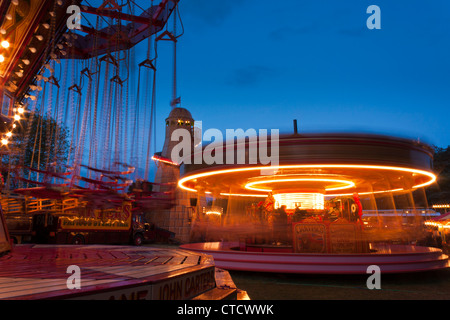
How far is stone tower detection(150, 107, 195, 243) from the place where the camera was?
26.3 m

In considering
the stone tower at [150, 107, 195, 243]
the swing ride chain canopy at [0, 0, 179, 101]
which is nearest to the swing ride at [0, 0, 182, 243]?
the swing ride chain canopy at [0, 0, 179, 101]

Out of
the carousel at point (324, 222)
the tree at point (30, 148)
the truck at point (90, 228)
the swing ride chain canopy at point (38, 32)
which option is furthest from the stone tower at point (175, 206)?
the carousel at point (324, 222)

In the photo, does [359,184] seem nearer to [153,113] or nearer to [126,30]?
[153,113]

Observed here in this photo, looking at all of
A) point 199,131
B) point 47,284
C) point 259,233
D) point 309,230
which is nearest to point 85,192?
point 259,233

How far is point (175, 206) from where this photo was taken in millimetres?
23516

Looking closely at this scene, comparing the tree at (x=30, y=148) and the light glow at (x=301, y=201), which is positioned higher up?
the tree at (x=30, y=148)

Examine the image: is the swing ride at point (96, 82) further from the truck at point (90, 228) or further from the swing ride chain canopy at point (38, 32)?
the truck at point (90, 228)

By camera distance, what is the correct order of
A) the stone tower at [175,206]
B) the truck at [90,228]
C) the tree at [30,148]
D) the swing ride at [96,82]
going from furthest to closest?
the stone tower at [175,206] < the truck at [90,228] < the tree at [30,148] < the swing ride at [96,82]

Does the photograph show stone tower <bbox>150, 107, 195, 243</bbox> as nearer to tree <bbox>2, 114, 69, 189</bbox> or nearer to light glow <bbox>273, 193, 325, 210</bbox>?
tree <bbox>2, 114, 69, 189</bbox>

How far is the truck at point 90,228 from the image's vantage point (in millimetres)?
16062

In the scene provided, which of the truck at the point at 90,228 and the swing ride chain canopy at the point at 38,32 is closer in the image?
the swing ride chain canopy at the point at 38,32

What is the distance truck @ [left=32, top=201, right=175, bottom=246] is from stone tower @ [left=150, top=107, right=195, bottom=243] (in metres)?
3.55

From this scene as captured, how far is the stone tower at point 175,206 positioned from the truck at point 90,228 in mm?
3547
